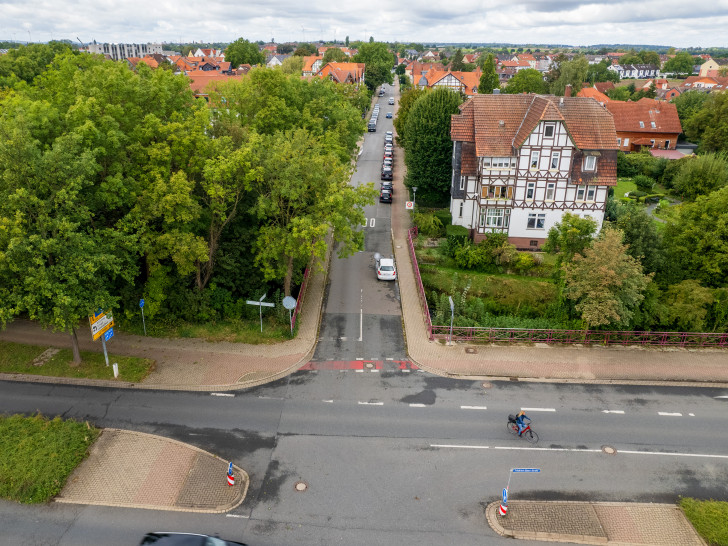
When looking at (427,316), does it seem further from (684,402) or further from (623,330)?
(684,402)

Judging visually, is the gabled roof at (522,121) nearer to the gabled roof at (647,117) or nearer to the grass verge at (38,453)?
the grass verge at (38,453)

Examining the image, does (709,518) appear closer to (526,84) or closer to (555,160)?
(555,160)

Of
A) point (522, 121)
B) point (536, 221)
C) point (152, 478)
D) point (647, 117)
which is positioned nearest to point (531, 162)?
point (522, 121)

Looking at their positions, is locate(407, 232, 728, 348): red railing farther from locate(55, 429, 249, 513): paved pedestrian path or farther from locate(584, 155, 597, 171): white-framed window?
locate(584, 155, 597, 171): white-framed window

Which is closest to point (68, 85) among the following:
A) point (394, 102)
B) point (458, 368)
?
point (458, 368)

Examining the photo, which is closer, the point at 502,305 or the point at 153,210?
the point at 153,210
